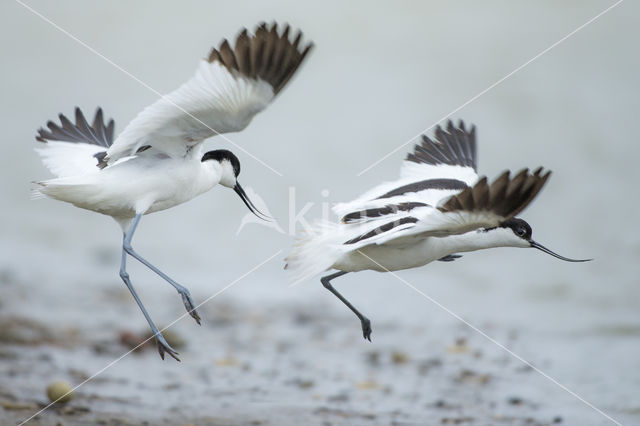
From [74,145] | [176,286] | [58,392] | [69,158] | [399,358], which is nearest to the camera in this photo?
[176,286]

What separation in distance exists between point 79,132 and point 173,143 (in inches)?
54.0

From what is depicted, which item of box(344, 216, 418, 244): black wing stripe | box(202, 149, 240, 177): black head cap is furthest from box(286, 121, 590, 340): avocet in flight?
box(202, 149, 240, 177): black head cap

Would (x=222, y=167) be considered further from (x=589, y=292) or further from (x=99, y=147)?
(x=589, y=292)

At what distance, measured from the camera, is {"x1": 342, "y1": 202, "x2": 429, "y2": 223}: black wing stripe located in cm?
549

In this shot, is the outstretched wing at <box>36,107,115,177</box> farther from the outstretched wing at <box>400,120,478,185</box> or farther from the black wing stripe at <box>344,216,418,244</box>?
the outstretched wing at <box>400,120,478,185</box>

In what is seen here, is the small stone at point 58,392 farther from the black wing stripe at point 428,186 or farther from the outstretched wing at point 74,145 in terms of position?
the black wing stripe at point 428,186

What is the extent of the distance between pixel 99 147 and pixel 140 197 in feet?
3.23

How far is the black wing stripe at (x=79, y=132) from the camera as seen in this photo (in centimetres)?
657

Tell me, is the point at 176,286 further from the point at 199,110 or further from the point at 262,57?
the point at 262,57

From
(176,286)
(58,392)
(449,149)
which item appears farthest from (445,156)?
(58,392)

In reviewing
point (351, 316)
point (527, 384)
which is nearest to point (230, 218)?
point (351, 316)

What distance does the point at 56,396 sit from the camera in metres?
5.96

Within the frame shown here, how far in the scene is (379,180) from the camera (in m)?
10.6

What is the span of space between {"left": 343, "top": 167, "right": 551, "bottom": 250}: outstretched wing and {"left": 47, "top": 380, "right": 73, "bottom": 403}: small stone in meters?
2.11
